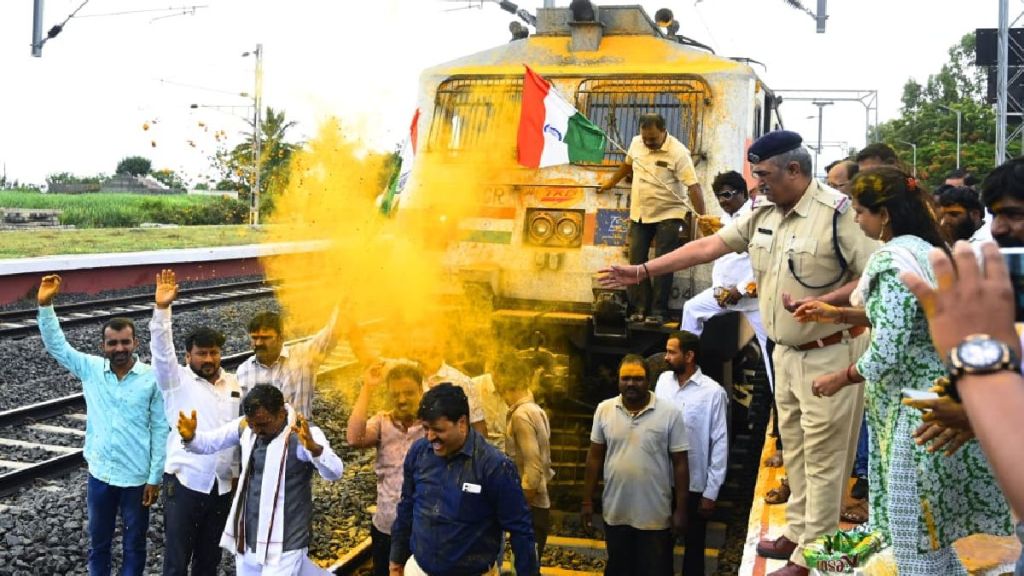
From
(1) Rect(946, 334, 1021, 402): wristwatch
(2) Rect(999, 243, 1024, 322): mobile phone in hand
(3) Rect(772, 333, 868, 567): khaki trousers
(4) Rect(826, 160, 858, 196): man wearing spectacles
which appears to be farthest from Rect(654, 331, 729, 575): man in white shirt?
(1) Rect(946, 334, 1021, 402): wristwatch

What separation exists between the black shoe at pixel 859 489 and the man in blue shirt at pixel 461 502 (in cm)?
213

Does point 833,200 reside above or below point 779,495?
above

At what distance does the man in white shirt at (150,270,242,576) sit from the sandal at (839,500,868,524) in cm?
324

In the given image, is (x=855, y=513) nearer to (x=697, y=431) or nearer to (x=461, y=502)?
(x=697, y=431)

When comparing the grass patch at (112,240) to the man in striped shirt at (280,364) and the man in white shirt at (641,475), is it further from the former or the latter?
the man in white shirt at (641,475)

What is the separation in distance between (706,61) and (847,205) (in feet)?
14.7

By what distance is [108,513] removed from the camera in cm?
613

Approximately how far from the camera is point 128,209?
3694 cm

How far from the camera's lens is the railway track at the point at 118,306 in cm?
1452

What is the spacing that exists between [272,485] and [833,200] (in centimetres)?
299

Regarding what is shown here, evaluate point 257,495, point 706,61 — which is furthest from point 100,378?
point 706,61

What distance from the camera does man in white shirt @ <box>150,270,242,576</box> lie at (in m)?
5.95

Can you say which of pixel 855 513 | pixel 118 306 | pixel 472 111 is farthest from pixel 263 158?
pixel 855 513

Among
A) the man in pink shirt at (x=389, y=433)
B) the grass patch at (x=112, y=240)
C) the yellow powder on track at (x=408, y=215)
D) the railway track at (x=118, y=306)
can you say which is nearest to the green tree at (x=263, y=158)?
the grass patch at (x=112, y=240)
